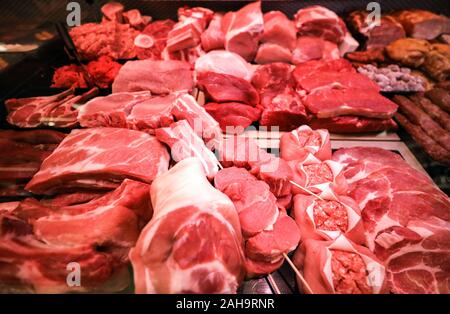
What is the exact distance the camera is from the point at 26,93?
10.1 ft

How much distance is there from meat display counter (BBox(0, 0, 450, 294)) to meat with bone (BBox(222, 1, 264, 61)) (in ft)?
0.08

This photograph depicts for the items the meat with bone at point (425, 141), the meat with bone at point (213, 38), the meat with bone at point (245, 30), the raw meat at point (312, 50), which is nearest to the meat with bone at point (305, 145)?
the meat with bone at point (425, 141)

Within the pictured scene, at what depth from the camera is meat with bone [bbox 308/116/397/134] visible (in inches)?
110

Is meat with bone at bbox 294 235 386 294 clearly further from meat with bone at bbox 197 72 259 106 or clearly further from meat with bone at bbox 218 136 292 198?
meat with bone at bbox 197 72 259 106

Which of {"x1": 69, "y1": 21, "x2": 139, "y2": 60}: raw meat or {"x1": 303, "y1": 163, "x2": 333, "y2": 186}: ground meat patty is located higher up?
{"x1": 69, "y1": 21, "x2": 139, "y2": 60}: raw meat

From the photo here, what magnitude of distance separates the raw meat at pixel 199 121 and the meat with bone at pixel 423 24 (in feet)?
11.6

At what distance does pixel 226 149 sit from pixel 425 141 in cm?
200

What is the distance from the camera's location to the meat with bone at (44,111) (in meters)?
2.62

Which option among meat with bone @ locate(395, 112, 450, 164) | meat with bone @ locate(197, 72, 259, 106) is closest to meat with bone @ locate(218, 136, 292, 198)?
meat with bone @ locate(197, 72, 259, 106)

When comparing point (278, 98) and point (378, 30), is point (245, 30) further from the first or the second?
point (378, 30)

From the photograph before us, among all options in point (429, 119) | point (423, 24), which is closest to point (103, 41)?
point (429, 119)

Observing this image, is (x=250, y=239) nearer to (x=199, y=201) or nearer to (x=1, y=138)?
(x=199, y=201)

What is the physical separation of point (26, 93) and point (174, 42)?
1.87m

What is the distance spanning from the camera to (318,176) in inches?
85.4
